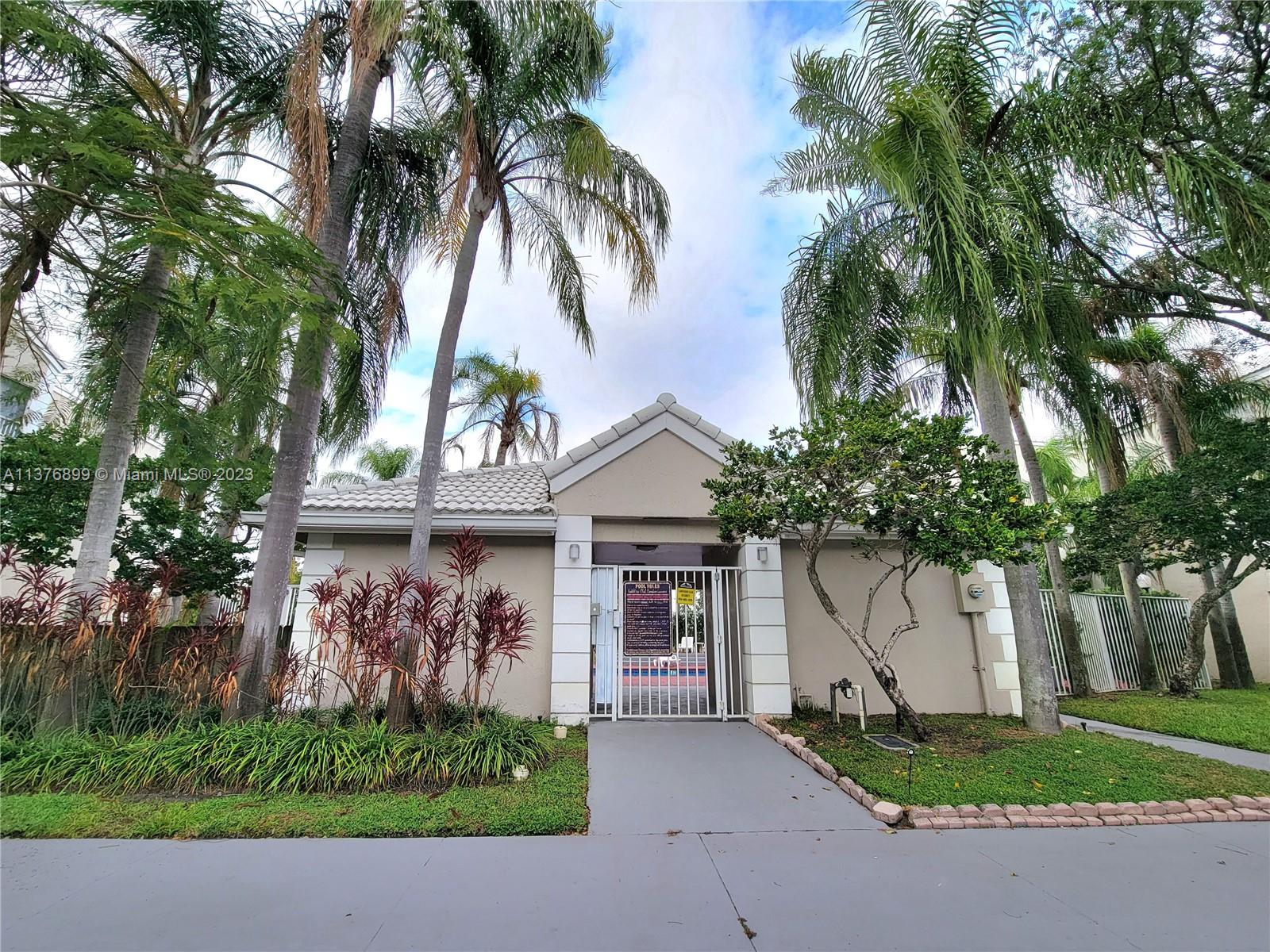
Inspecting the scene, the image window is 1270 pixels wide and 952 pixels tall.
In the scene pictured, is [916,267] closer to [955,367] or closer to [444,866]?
[955,367]

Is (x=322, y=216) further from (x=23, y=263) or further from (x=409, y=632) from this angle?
(x=409, y=632)

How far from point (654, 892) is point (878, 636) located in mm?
6888

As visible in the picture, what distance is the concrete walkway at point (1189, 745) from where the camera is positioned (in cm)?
659

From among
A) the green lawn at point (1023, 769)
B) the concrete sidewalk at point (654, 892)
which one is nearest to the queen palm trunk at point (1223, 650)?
the green lawn at point (1023, 769)

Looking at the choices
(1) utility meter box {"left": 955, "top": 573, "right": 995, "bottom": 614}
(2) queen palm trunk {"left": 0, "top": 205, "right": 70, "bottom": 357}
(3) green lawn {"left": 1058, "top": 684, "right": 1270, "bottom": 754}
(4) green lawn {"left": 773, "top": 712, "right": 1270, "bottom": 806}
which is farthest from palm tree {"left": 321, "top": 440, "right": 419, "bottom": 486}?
(3) green lawn {"left": 1058, "top": 684, "right": 1270, "bottom": 754}

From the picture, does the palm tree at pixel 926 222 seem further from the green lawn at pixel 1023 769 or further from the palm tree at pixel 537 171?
the palm tree at pixel 537 171

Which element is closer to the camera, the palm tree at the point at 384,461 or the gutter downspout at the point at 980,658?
the gutter downspout at the point at 980,658

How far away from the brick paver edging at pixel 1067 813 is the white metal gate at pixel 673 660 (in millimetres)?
3788

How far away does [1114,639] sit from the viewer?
43.5 feet

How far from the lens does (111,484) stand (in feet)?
22.2

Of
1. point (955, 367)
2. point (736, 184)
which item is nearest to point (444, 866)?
point (955, 367)

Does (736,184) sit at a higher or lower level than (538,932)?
higher

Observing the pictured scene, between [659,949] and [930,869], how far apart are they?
2.20 m

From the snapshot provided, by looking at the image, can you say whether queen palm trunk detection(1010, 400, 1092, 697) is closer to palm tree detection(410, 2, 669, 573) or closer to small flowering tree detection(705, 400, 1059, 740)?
small flowering tree detection(705, 400, 1059, 740)
